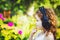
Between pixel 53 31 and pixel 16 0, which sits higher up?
pixel 16 0

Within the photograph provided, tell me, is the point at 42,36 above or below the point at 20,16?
below

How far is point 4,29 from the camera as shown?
5.02ft

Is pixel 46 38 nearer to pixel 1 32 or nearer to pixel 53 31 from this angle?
pixel 53 31

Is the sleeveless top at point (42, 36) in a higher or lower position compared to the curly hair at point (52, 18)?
→ lower

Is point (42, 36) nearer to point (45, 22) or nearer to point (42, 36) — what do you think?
point (42, 36)

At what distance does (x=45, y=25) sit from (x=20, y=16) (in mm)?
237

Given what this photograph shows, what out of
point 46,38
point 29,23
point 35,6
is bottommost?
point 46,38

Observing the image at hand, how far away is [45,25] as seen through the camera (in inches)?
60.8

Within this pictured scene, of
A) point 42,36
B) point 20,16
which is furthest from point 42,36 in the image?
point 20,16

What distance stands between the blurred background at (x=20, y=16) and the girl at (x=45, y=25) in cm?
4

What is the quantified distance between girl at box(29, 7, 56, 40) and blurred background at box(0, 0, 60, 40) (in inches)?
1.4

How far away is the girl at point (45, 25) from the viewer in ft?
5.06

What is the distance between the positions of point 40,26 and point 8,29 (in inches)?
11.1

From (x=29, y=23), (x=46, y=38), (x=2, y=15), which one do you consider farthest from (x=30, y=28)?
(x=2, y=15)
